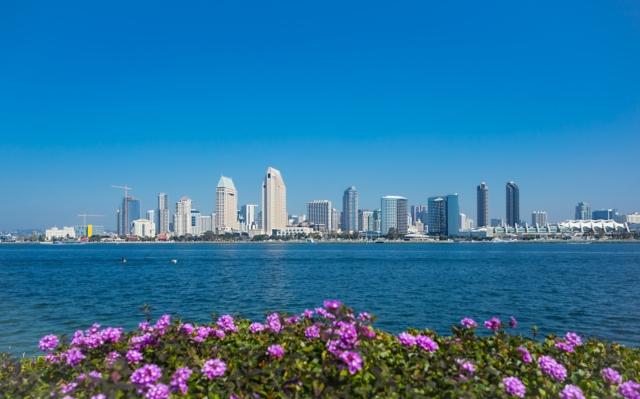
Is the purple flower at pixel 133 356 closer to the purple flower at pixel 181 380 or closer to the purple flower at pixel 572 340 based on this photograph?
the purple flower at pixel 181 380

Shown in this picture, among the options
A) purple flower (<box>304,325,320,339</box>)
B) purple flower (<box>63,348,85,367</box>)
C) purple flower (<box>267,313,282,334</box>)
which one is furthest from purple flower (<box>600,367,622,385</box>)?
purple flower (<box>63,348,85,367</box>)

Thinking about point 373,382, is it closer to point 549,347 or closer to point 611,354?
point 549,347

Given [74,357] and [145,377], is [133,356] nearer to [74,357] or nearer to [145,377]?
[74,357]

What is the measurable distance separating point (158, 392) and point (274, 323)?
2341mm

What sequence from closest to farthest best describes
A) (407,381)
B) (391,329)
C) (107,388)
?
(107,388)
(407,381)
(391,329)

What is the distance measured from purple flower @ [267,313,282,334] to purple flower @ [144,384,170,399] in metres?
2.19

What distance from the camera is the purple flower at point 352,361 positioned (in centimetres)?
436

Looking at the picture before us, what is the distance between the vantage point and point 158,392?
158 inches

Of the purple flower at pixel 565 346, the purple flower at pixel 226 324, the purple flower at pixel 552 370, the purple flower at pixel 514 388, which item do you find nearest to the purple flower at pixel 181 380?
the purple flower at pixel 226 324

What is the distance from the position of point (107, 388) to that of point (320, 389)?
1.82m

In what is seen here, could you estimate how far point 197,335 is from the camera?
6.07m

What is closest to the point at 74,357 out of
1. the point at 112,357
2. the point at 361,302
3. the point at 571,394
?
the point at 112,357

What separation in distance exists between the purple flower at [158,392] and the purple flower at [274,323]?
2191 millimetres

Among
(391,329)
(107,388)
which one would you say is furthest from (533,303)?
(107,388)
